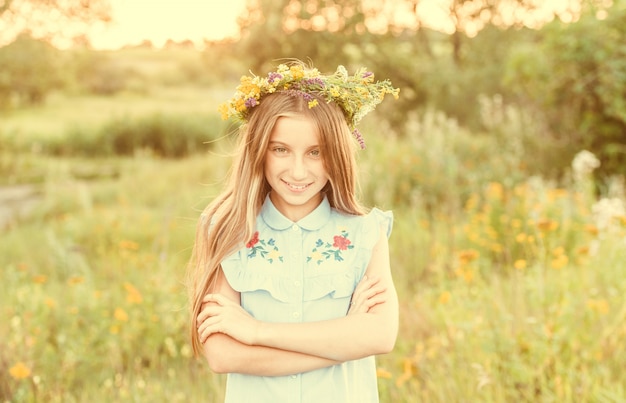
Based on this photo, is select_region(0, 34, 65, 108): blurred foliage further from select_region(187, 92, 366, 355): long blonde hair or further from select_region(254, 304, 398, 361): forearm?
select_region(254, 304, 398, 361): forearm

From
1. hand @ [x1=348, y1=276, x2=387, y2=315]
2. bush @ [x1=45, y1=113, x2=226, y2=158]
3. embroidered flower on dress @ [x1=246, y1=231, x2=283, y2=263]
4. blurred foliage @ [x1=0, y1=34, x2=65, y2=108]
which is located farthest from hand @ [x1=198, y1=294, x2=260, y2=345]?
bush @ [x1=45, y1=113, x2=226, y2=158]

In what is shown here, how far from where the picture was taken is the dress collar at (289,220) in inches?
71.6

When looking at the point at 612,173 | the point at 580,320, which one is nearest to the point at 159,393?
the point at 580,320

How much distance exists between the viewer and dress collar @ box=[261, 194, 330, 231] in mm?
1819

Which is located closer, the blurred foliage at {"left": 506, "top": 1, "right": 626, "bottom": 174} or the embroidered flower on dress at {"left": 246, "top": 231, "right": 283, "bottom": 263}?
the embroidered flower on dress at {"left": 246, "top": 231, "right": 283, "bottom": 263}

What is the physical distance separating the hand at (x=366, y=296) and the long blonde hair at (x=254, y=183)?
0.21 m

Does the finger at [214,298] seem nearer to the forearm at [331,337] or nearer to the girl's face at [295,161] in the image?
the forearm at [331,337]

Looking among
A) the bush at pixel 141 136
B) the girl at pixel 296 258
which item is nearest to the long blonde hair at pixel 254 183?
the girl at pixel 296 258

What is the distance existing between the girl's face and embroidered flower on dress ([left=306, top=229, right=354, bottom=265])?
0.12m

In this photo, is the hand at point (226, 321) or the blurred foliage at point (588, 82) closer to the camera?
the hand at point (226, 321)

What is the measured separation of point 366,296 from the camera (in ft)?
5.66

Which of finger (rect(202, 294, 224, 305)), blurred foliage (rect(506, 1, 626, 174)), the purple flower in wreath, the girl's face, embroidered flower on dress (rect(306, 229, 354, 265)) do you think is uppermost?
blurred foliage (rect(506, 1, 626, 174))

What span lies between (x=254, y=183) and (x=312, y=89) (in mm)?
288

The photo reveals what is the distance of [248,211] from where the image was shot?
1793 millimetres
